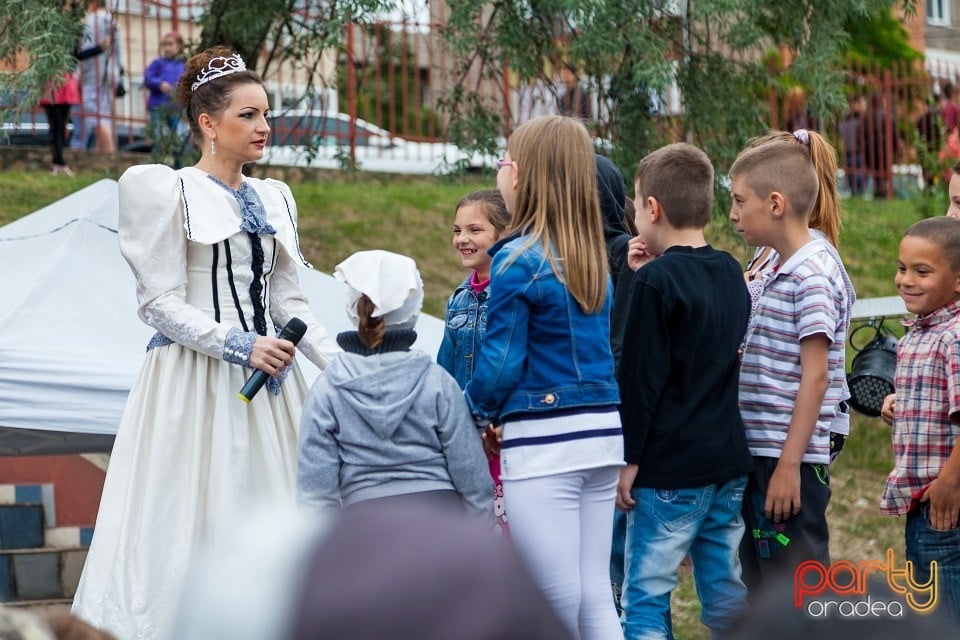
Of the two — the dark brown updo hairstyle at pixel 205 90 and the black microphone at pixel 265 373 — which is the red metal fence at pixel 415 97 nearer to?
the dark brown updo hairstyle at pixel 205 90

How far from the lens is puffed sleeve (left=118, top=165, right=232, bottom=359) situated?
358cm

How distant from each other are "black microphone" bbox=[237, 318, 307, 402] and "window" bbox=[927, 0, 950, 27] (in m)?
28.7

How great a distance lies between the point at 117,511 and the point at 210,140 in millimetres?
1037

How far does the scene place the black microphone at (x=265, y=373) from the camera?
3.47m

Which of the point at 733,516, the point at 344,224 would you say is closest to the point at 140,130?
the point at 344,224

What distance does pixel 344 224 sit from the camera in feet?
31.2

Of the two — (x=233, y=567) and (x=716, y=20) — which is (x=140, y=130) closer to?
(x=716, y=20)

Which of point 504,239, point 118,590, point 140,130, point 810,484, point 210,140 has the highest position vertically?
point 140,130

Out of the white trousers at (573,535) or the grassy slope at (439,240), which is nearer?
the white trousers at (573,535)

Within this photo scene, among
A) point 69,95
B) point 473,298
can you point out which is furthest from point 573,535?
point 69,95

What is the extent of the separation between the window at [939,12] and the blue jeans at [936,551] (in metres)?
28.1

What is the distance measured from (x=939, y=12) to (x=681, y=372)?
2916cm

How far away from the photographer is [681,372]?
355cm

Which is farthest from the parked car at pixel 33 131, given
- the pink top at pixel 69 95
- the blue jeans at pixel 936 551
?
the blue jeans at pixel 936 551
